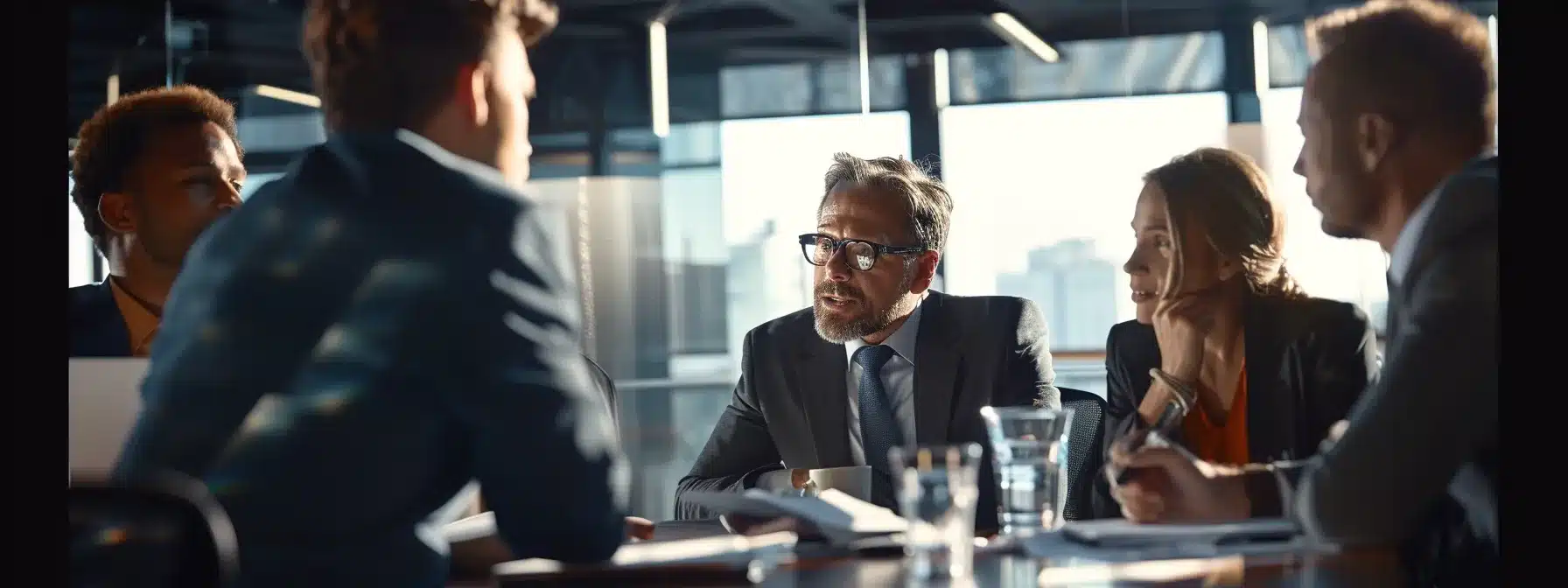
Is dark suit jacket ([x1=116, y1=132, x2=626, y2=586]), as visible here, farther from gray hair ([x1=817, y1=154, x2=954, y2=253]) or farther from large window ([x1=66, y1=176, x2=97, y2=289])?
gray hair ([x1=817, y1=154, x2=954, y2=253])

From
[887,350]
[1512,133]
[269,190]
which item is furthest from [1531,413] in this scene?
[269,190]

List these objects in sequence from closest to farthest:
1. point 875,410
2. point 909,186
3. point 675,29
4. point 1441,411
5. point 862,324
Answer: point 1441,411 → point 875,410 → point 862,324 → point 909,186 → point 675,29

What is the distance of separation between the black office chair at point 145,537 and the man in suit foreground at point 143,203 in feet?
5.43

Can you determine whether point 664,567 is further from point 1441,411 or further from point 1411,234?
point 1411,234

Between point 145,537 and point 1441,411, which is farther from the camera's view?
point 1441,411

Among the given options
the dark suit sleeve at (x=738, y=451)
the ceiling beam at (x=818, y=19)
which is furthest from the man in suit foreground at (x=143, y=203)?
the ceiling beam at (x=818, y=19)

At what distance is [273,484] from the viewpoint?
1974 millimetres

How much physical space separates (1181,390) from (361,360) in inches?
76.6

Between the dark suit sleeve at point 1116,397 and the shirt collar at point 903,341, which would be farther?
the shirt collar at point 903,341

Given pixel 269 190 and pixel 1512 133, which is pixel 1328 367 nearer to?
pixel 1512 133

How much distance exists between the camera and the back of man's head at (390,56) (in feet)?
7.27

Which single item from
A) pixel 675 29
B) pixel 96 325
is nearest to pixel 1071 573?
pixel 96 325

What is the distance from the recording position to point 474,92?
232cm

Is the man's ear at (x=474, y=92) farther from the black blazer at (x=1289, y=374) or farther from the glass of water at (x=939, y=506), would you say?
the black blazer at (x=1289, y=374)
